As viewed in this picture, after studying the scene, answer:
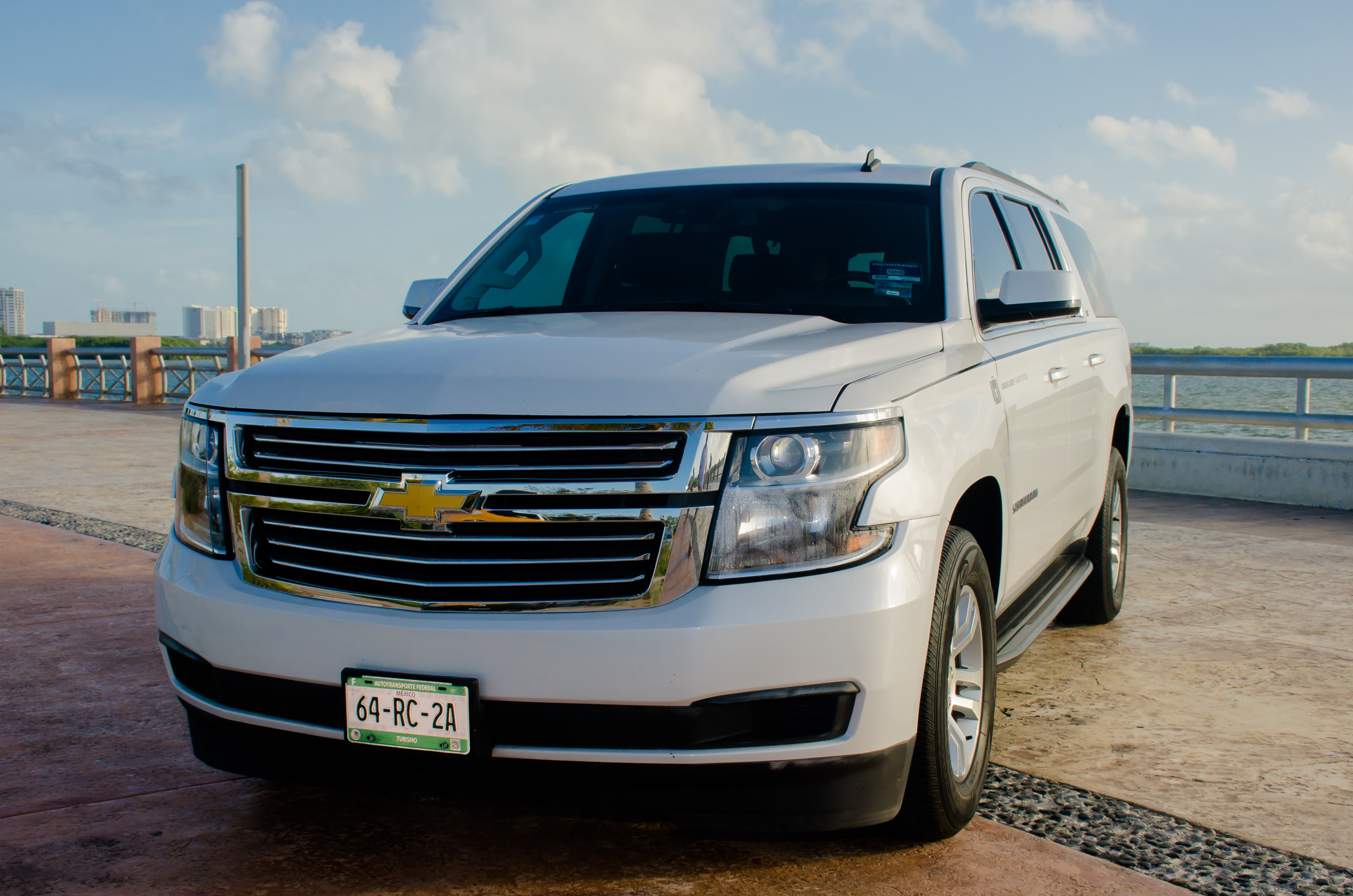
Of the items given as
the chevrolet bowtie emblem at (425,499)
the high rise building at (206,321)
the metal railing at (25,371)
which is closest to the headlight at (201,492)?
the chevrolet bowtie emblem at (425,499)

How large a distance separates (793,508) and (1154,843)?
4.52ft

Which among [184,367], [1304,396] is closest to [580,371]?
[1304,396]

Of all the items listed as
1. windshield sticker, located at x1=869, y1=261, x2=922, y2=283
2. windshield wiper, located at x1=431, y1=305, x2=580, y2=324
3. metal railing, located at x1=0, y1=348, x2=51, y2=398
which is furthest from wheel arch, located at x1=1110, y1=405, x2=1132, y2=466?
metal railing, located at x1=0, y1=348, x2=51, y2=398

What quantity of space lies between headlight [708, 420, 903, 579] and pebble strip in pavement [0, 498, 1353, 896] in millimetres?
1085

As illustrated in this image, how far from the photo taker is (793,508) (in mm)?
2525

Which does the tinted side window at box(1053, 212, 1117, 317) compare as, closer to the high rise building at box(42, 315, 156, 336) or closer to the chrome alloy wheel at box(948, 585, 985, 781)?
the chrome alloy wheel at box(948, 585, 985, 781)

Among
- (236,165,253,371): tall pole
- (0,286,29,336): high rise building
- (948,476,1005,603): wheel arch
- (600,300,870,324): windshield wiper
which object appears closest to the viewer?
(948,476,1005,603): wheel arch

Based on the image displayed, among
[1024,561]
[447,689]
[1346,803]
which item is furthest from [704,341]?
[1346,803]

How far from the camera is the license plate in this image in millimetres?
2539

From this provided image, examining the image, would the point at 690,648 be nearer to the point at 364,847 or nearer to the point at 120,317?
the point at 364,847

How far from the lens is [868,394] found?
8.72ft

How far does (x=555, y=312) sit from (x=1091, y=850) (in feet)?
7.09

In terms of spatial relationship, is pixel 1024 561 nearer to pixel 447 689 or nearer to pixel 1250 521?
pixel 447 689

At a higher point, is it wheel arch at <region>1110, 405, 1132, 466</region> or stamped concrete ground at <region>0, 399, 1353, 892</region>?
wheel arch at <region>1110, 405, 1132, 466</region>
